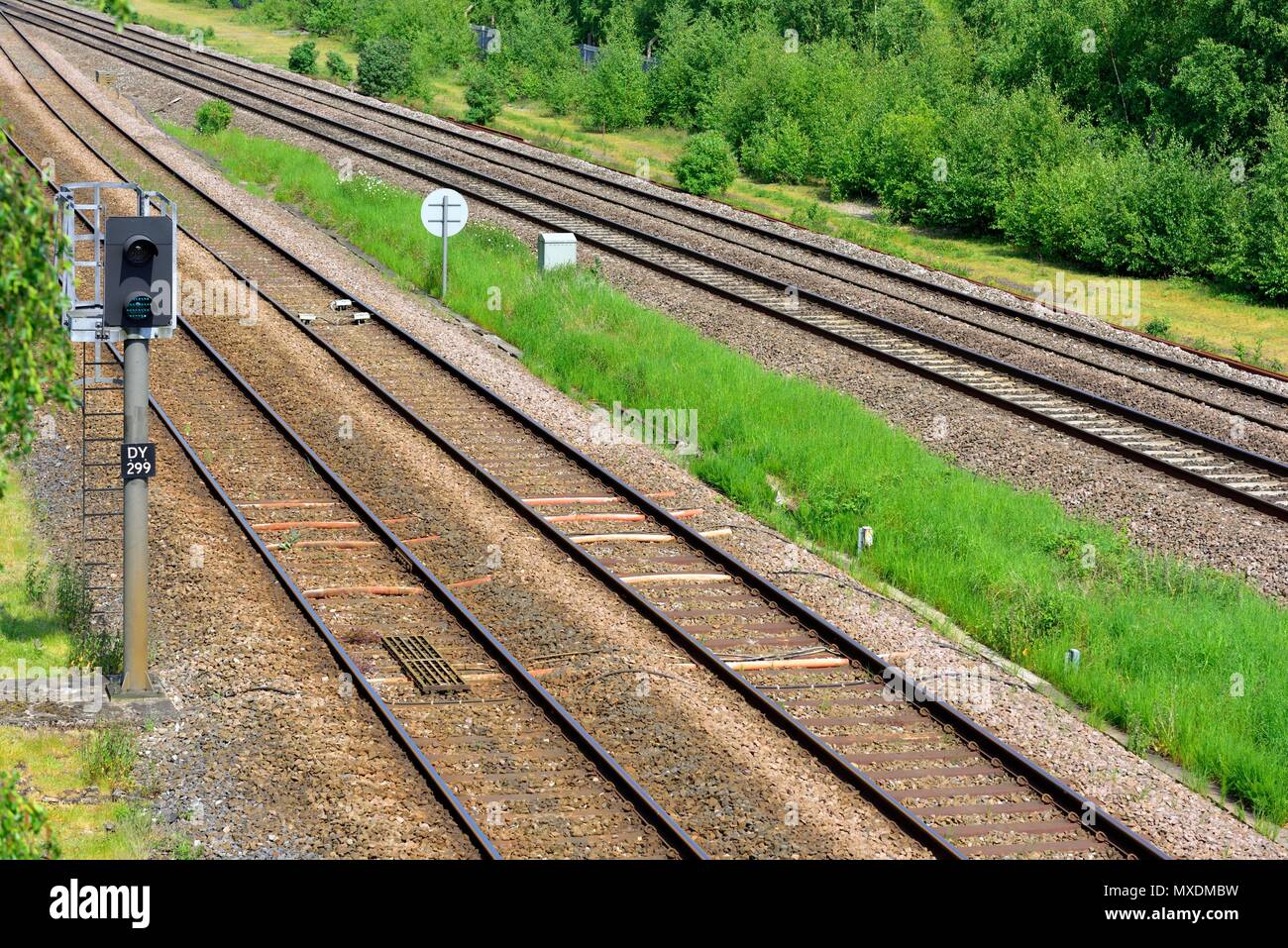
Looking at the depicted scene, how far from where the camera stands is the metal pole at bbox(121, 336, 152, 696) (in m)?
11.2

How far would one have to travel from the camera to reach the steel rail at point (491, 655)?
9.79 meters

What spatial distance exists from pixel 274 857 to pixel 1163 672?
7.36m

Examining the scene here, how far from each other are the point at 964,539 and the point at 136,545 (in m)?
8.08

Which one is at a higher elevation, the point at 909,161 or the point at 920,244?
the point at 909,161

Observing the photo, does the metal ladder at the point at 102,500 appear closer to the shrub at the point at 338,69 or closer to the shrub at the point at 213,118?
the shrub at the point at 213,118

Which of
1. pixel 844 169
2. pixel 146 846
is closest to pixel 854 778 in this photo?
pixel 146 846

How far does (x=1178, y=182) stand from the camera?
31281mm

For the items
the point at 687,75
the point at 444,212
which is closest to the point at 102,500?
the point at 444,212

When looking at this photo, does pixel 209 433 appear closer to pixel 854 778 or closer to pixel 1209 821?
pixel 854 778

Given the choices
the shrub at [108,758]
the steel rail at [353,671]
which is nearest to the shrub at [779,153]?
the steel rail at [353,671]

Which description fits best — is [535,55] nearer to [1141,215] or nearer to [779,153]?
[779,153]

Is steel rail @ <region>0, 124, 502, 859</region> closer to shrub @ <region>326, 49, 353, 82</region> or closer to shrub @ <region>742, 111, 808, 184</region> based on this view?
shrub @ <region>742, 111, 808, 184</region>

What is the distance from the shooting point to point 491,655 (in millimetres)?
12344

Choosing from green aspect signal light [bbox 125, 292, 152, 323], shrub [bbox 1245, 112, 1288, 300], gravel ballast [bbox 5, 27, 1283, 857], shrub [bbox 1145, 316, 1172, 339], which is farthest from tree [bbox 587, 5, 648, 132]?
green aspect signal light [bbox 125, 292, 152, 323]
